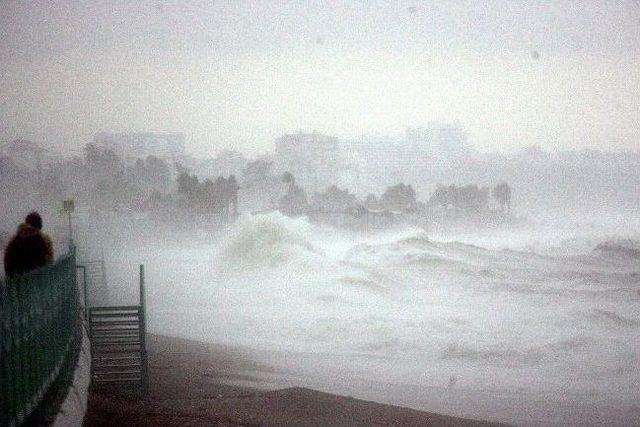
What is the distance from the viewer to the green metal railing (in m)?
5.05

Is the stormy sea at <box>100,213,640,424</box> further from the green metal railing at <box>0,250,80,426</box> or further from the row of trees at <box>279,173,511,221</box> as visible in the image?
the row of trees at <box>279,173,511,221</box>

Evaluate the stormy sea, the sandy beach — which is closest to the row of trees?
the stormy sea

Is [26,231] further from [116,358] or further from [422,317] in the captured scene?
[422,317]

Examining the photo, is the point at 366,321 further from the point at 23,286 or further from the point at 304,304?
the point at 23,286

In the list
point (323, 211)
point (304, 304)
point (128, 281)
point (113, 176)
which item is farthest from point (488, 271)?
point (113, 176)

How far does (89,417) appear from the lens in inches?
388

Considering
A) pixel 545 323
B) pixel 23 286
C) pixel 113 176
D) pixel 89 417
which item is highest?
pixel 113 176

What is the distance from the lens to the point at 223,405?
13008 mm

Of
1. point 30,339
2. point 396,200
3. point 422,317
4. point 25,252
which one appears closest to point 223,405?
point 25,252

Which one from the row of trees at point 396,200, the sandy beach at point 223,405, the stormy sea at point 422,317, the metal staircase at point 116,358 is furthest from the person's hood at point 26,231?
the row of trees at point 396,200

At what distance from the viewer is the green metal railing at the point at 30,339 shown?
5.05m

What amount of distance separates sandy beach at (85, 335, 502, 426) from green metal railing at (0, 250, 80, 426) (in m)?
2.88

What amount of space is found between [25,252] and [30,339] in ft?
6.21

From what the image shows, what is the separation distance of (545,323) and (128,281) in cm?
2762
